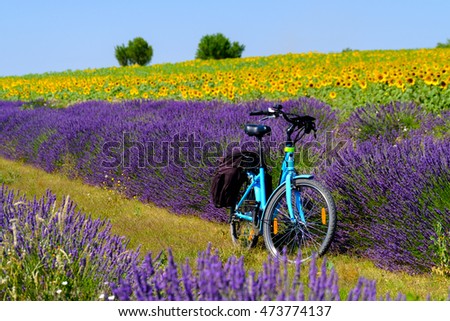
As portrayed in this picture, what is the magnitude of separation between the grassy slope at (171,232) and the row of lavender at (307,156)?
0.16 metres

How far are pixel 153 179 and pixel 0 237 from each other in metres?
3.44

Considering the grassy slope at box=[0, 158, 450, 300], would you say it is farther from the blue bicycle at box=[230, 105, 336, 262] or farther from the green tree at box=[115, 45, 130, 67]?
the green tree at box=[115, 45, 130, 67]

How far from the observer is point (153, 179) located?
24.0ft

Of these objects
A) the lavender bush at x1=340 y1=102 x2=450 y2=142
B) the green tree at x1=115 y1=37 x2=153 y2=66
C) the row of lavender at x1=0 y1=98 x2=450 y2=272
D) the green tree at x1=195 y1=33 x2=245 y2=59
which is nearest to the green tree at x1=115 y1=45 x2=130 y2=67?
the green tree at x1=115 y1=37 x2=153 y2=66

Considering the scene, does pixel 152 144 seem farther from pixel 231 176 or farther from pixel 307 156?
pixel 231 176

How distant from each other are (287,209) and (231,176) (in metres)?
0.57

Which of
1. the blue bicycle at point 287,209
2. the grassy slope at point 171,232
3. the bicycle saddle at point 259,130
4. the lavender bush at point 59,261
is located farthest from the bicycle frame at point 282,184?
the lavender bush at point 59,261

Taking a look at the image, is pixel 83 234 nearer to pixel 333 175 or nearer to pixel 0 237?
pixel 0 237

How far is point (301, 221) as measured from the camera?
480cm

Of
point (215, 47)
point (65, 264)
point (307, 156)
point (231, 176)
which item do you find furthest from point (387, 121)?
point (215, 47)

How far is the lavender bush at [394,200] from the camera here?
14.5ft

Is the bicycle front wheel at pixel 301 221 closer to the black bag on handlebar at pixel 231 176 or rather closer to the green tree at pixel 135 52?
the black bag on handlebar at pixel 231 176

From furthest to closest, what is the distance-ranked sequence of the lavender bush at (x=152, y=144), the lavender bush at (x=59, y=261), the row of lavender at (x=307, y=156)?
the lavender bush at (x=152, y=144) < the row of lavender at (x=307, y=156) < the lavender bush at (x=59, y=261)
